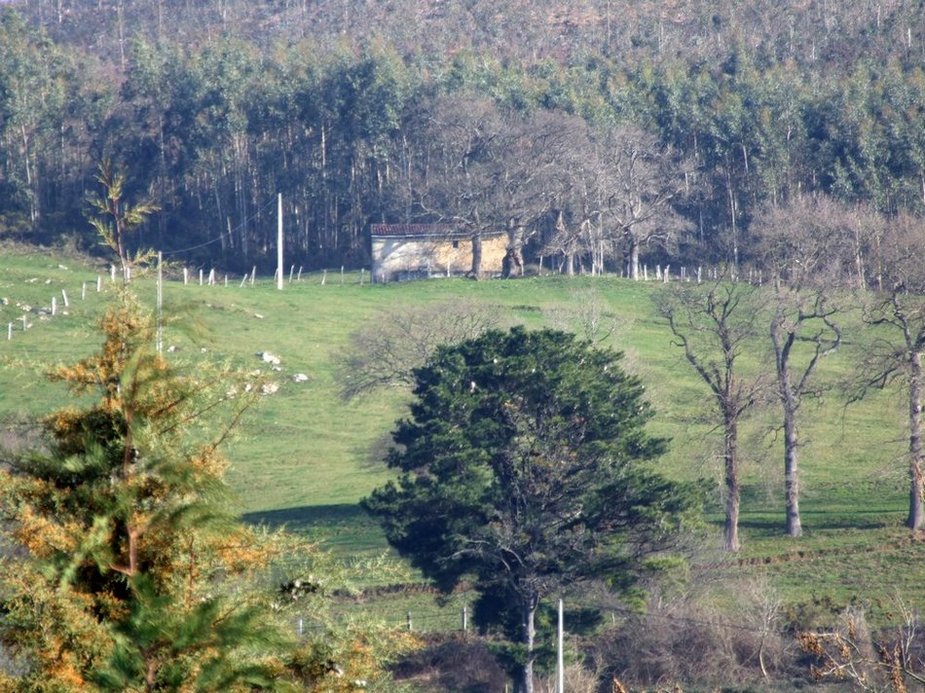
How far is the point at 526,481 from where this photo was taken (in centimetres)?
3428

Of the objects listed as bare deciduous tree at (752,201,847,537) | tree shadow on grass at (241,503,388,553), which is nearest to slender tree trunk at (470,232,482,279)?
bare deciduous tree at (752,201,847,537)

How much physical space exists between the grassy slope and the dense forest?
30.7 feet

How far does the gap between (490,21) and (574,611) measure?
99.2 meters

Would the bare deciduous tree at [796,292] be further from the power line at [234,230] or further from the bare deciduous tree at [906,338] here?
the power line at [234,230]

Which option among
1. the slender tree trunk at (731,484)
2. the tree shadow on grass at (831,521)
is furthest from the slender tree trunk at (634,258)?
the slender tree trunk at (731,484)

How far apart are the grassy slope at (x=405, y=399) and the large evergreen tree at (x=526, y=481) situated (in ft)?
9.75

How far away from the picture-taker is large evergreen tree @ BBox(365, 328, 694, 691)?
107ft

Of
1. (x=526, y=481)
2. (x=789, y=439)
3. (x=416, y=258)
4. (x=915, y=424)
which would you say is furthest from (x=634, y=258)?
(x=526, y=481)

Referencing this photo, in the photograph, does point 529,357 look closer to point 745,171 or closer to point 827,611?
point 827,611

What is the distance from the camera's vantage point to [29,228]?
85.1m

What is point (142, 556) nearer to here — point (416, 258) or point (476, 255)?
point (476, 255)

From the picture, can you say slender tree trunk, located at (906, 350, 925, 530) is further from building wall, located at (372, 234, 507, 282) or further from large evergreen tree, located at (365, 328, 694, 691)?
building wall, located at (372, 234, 507, 282)

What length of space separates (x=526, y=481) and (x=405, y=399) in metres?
15.7

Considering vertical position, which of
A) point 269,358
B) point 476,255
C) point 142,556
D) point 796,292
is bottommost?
Result: point 269,358
